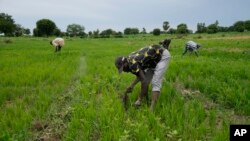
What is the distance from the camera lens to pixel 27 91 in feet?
20.3

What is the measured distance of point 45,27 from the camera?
64562 mm

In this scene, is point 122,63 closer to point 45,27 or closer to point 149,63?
point 149,63

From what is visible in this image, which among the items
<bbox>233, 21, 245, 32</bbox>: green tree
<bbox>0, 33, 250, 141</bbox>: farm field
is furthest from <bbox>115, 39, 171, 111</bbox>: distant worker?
<bbox>233, 21, 245, 32</bbox>: green tree

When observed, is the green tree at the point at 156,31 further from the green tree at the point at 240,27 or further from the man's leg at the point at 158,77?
the man's leg at the point at 158,77

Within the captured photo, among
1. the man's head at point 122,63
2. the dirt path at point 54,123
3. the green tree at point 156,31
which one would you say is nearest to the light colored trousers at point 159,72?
the man's head at point 122,63

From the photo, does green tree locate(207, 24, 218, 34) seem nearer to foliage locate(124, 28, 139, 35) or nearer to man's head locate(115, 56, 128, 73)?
foliage locate(124, 28, 139, 35)

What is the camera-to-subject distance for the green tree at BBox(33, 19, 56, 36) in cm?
6406

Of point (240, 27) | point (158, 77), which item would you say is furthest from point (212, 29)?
point (158, 77)

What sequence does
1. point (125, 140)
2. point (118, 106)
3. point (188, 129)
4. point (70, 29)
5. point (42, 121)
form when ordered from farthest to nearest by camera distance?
point (70, 29) → point (118, 106) → point (42, 121) → point (188, 129) → point (125, 140)

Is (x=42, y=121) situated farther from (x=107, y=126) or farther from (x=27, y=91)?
(x=27, y=91)

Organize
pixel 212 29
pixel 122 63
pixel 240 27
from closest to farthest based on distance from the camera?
pixel 122 63, pixel 240 27, pixel 212 29

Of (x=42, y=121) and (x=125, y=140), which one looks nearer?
(x=125, y=140)

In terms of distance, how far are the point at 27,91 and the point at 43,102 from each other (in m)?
1.37

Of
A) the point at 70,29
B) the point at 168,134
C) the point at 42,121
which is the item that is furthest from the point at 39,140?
the point at 70,29
